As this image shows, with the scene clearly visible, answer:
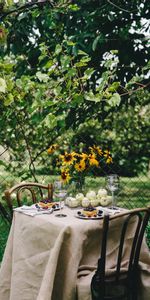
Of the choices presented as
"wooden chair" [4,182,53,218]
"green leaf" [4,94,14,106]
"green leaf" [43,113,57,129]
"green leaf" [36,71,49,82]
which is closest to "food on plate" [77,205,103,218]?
"wooden chair" [4,182,53,218]

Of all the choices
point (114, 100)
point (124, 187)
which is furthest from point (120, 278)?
point (124, 187)

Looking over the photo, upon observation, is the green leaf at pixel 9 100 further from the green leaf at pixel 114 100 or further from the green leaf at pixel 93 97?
the green leaf at pixel 114 100

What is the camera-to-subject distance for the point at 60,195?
10.4 feet

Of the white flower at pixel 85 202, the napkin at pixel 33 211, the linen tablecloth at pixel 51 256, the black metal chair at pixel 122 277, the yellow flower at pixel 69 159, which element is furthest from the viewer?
the yellow flower at pixel 69 159

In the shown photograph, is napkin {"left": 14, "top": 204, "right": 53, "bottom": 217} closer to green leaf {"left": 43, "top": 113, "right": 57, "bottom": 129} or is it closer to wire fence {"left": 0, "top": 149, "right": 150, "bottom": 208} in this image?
green leaf {"left": 43, "top": 113, "right": 57, "bottom": 129}

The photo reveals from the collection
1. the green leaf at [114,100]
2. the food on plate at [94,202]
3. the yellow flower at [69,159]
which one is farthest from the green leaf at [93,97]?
the food on plate at [94,202]

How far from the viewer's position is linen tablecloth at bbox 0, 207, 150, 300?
2.69m

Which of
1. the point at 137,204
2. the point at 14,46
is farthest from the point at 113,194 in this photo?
the point at 137,204

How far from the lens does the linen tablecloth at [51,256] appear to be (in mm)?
2689

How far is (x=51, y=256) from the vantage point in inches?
107

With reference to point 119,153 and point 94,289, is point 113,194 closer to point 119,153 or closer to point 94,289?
point 94,289

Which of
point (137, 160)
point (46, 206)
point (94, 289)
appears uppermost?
point (46, 206)

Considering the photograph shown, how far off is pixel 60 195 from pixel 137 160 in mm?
5405

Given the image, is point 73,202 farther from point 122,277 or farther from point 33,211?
point 122,277
